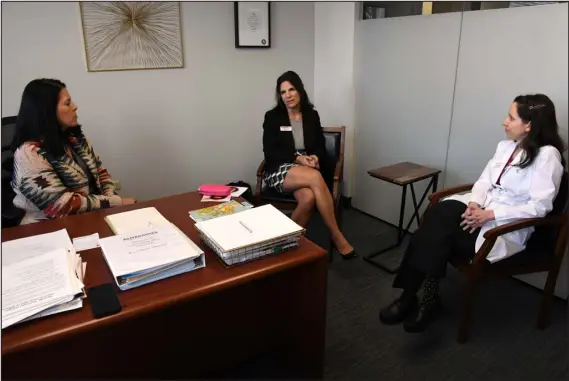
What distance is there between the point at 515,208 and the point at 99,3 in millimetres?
2714

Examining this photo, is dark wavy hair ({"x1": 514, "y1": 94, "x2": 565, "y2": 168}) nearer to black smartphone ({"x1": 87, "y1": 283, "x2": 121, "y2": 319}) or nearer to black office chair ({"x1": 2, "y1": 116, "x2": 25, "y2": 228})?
black smartphone ({"x1": 87, "y1": 283, "x2": 121, "y2": 319})

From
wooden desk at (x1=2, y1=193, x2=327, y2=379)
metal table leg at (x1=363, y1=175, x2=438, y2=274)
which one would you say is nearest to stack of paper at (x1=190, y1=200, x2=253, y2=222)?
wooden desk at (x1=2, y1=193, x2=327, y2=379)

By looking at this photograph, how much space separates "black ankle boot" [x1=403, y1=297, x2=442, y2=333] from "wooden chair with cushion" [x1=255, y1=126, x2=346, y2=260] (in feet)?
2.93

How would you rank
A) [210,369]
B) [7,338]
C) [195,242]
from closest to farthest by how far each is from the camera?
[7,338]
[195,242]
[210,369]

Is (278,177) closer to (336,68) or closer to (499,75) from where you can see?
(336,68)

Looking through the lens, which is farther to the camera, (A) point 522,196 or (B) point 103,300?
(A) point 522,196

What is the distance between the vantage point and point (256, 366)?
1895 mm

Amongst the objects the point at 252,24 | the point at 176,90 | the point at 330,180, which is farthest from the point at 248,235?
the point at 252,24

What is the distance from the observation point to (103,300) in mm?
1154

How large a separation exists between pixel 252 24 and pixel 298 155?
1164 mm

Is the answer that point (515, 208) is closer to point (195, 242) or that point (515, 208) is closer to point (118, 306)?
point (195, 242)

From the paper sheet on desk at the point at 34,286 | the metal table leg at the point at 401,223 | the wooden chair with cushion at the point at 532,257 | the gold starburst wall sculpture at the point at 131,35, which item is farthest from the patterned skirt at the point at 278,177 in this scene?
the paper sheet on desk at the point at 34,286

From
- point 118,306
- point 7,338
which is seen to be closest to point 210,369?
point 118,306

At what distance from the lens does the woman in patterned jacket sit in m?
1.91
